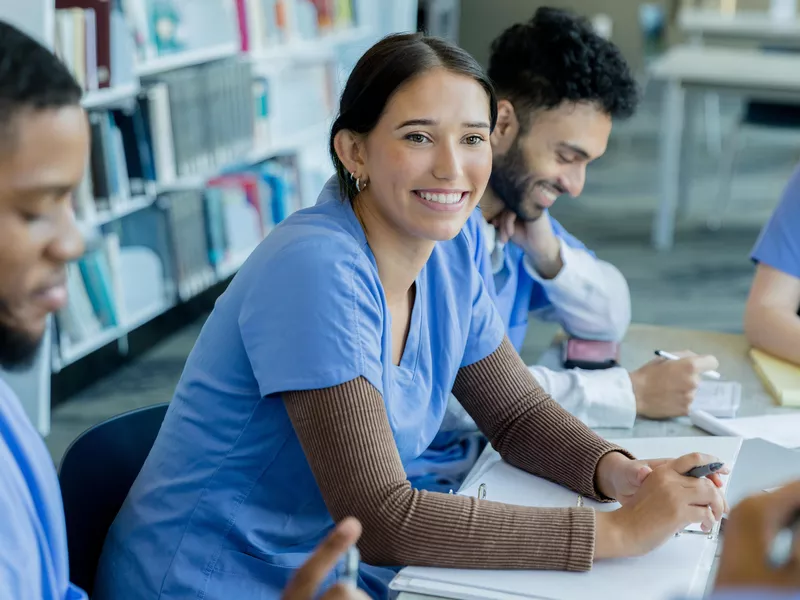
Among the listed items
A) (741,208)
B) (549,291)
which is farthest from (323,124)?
(549,291)

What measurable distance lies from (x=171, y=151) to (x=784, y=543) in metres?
3.12

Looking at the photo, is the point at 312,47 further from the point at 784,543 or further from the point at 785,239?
the point at 784,543

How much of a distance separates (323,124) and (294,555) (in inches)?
141

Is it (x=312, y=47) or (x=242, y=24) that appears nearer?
(x=242, y=24)

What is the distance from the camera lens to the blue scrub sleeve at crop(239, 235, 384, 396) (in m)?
1.08

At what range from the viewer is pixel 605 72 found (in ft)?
5.53

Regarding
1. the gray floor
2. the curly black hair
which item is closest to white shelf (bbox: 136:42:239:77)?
the gray floor

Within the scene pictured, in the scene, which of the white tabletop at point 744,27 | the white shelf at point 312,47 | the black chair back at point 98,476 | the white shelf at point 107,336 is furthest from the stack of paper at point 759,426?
the white tabletop at point 744,27

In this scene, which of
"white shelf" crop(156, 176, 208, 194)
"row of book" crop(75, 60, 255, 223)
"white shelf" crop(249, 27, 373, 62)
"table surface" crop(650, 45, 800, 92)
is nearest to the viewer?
"row of book" crop(75, 60, 255, 223)

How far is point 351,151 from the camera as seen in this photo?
1288 millimetres

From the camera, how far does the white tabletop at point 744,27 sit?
210 inches

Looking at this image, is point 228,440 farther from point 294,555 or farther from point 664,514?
point 664,514

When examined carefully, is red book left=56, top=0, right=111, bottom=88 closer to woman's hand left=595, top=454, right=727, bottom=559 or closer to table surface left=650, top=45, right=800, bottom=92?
woman's hand left=595, top=454, right=727, bottom=559

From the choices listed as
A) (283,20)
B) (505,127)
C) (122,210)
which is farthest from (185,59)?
(505,127)
